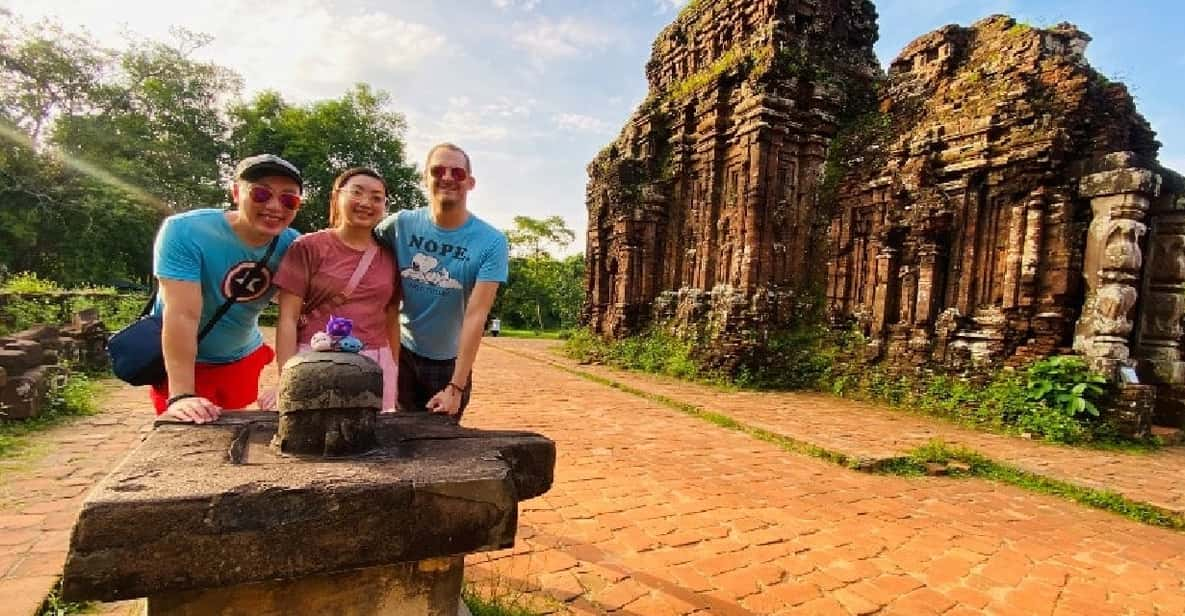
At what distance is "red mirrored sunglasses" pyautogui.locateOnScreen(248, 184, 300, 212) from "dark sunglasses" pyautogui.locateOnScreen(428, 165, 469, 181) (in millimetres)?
560

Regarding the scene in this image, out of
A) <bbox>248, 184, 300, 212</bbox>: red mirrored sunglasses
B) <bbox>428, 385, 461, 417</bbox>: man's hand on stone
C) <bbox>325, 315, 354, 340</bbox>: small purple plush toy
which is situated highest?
<bbox>248, 184, 300, 212</bbox>: red mirrored sunglasses

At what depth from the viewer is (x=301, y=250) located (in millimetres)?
2336

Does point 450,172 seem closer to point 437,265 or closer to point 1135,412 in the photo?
point 437,265

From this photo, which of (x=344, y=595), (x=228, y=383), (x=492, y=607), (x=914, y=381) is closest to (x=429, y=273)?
(x=228, y=383)

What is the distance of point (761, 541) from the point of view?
→ 3.70 metres

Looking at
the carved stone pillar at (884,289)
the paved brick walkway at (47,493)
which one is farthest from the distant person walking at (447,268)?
the carved stone pillar at (884,289)

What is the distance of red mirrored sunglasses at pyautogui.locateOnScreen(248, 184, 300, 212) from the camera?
2172 mm

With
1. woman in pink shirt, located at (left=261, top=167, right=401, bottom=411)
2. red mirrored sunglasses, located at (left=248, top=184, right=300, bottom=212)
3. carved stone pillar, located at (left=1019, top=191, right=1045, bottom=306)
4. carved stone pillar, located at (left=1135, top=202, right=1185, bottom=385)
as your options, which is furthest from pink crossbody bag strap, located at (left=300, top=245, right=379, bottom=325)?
carved stone pillar, located at (left=1135, top=202, right=1185, bottom=385)

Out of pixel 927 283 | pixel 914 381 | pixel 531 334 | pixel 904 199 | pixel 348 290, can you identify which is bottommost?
pixel 531 334

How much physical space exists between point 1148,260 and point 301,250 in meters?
10.9

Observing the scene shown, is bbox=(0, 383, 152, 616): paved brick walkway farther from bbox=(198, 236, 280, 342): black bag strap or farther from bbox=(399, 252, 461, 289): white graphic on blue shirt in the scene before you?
bbox=(399, 252, 461, 289): white graphic on blue shirt

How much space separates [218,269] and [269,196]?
379 millimetres

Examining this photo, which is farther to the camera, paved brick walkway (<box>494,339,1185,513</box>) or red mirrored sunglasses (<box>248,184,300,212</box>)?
paved brick walkway (<box>494,339,1185,513</box>)

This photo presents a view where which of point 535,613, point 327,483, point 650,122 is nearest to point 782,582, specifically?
point 535,613
